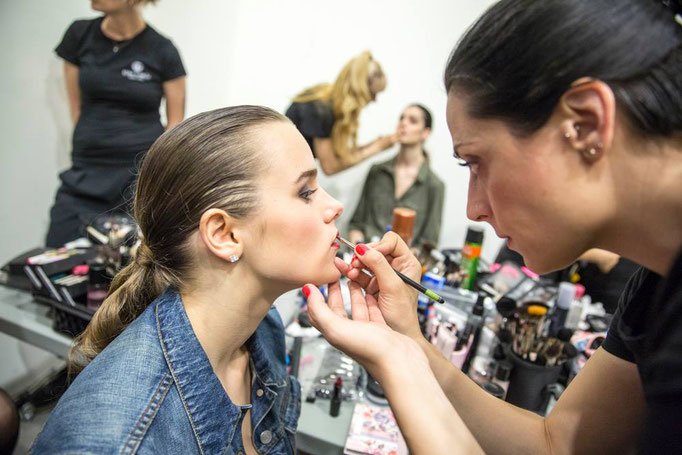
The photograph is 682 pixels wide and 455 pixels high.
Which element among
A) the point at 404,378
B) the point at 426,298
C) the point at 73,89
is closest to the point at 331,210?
the point at 404,378

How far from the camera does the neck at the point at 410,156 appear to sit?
2633mm

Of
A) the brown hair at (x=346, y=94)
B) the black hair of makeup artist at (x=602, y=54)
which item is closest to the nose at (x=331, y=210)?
the black hair of makeup artist at (x=602, y=54)

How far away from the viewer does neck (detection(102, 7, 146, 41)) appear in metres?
1.98

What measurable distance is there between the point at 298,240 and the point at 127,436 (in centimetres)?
41

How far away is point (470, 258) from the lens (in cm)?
163

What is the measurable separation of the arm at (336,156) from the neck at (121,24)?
105 centimetres

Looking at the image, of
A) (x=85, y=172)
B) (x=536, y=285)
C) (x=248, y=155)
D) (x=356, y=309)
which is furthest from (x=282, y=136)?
(x=85, y=172)

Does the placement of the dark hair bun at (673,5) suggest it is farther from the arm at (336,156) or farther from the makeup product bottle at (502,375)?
the arm at (336,156)

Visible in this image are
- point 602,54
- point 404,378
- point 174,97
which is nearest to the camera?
point 602,54

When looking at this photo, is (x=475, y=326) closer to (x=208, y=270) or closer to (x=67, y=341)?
(x=208, y=270)

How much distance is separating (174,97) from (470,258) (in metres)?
1.66

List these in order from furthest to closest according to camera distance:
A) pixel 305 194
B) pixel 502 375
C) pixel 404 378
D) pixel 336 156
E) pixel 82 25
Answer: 1. pixel 336 156
2. pixel 82 25
3. pixel 502 375
4. pixel 305 194
5. pixel 404 378

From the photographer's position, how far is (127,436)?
60cm

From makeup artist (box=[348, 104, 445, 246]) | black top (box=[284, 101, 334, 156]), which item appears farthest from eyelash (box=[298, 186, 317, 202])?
makeup artist (box=[348, 104, 445, 246])
